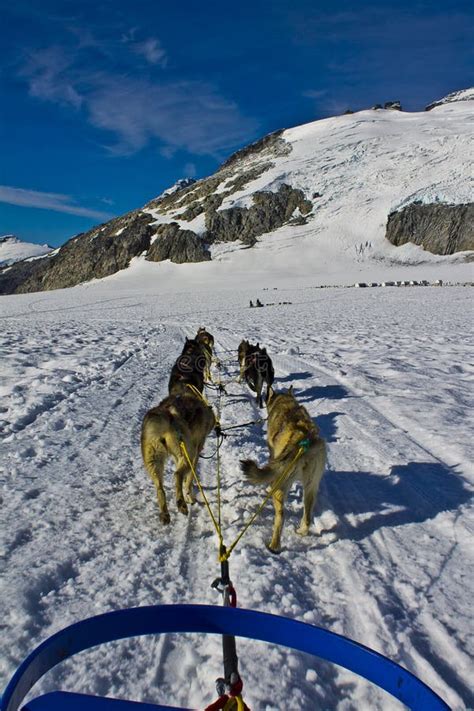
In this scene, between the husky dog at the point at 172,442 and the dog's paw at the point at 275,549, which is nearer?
the dog's paw at the point at 275,549

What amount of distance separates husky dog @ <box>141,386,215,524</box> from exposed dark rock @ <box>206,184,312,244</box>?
225 ft

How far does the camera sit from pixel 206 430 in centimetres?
432

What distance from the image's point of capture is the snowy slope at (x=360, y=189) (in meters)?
62.1

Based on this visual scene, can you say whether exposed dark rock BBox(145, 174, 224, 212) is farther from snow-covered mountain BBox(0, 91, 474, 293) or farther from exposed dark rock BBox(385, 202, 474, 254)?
exposed dark rock BBox(385, 202, 474, 254)

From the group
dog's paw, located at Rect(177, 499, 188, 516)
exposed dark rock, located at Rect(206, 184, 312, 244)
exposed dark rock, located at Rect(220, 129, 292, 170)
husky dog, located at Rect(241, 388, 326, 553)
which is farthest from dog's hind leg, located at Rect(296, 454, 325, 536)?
exposed dark rock, located at Rect(220, 129, 292, 170)

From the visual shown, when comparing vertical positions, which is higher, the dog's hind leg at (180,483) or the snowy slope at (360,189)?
the snowy slope at (360,189)

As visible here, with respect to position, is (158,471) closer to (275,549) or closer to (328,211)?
(275,549)

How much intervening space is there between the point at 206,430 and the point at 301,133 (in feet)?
325

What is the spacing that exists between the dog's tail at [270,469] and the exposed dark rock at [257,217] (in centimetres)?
6925

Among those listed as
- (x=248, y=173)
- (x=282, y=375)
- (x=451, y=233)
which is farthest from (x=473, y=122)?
(x=282, y=375)

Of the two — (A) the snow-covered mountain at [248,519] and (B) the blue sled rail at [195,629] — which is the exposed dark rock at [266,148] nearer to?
(A) the snow-covered mountain at [248,519]

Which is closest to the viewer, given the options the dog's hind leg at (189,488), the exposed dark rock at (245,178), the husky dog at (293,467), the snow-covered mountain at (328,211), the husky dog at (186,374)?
the husky dog at (293,467)

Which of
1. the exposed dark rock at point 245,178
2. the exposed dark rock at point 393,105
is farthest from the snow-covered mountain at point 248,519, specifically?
the exposed dark rock at point 393,105

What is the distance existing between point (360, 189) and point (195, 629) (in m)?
73.3
